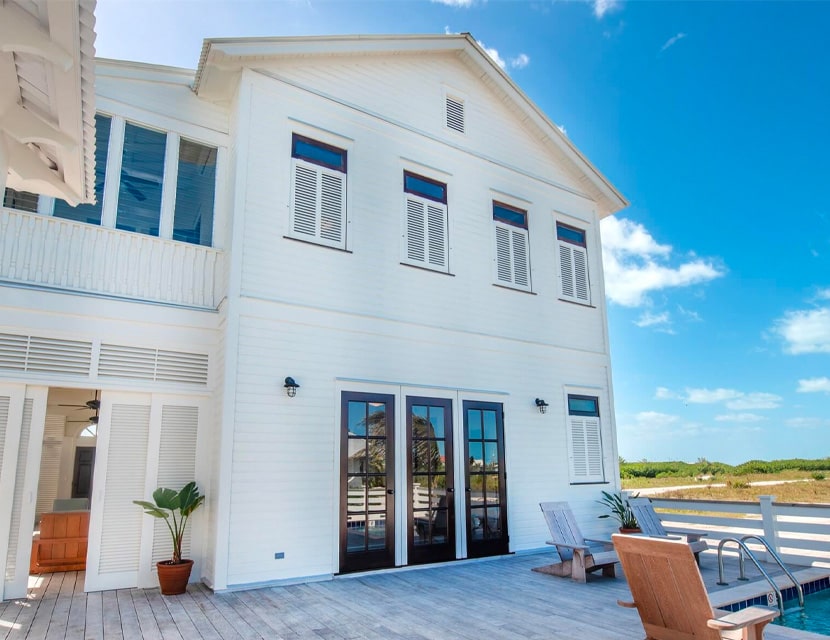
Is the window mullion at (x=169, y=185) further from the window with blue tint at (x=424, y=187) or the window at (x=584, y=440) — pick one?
the window at (x=584, y=440)

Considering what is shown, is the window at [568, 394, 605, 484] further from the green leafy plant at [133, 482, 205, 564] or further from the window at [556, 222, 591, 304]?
the green leafy plant at [133, 482, 205, 564]

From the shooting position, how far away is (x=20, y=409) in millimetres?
5891

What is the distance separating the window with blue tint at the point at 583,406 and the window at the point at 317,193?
4.70 m

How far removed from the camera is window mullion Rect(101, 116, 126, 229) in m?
6.70

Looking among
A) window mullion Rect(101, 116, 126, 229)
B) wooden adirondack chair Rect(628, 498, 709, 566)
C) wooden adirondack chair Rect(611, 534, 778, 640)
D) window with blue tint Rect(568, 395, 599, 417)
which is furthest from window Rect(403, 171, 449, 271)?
wooden adirondack chair Rect(611, 534, 778, 640)

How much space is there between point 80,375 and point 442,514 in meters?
4.62

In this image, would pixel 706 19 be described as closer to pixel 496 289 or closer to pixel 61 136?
pixel 496 289

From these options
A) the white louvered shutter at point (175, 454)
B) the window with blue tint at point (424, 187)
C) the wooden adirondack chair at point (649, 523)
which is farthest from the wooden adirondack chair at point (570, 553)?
the window with blue tint at point (424, 187)

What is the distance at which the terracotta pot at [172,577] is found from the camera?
19.0ft

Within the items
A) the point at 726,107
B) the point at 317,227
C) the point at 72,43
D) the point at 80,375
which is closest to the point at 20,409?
the point at 80,375

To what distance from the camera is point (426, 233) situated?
8.43 meters

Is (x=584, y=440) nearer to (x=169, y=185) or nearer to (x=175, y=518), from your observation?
(x=175, y=518)

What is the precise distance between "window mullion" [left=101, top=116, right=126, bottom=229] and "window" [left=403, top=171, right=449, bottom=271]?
3656 mm

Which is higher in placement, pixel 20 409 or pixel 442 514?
pixel 20 409
